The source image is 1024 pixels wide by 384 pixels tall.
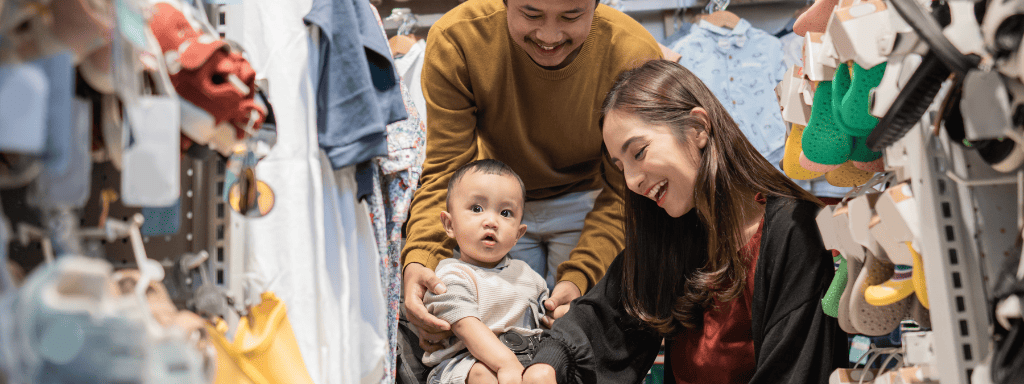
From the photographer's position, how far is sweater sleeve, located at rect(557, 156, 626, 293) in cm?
201

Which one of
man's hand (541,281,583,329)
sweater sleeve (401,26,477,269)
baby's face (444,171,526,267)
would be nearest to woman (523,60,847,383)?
man's hand (541,281,583,329)

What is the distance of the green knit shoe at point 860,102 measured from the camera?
946mm

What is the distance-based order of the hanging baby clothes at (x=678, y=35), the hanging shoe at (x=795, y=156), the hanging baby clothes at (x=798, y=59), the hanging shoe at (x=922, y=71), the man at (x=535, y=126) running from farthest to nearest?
the hanging baby clothes at (x=678, y=35) → the hanging baby clothes at (x=798, y=59) → the man at (x=535, y=126) → the hanging shoe at (x=795, y=156) → the hanging shoe at (x=922, y=71)

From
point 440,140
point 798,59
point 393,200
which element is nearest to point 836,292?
point 393,200

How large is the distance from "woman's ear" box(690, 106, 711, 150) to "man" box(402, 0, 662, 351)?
1.64ft

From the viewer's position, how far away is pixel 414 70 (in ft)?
9.14

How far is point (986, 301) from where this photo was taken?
30.4 inches

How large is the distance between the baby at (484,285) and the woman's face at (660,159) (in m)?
0.49

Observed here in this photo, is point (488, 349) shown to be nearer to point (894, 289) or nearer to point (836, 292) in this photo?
point (836, 292)

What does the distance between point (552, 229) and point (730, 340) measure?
0.78 m

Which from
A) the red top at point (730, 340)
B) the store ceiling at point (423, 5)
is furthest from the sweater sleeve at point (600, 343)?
the store ceiling at point (423, 5)

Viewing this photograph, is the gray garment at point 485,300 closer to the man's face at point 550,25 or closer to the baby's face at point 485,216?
the baby's face at point 485,216

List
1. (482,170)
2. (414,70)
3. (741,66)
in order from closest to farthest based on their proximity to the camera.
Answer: (482,170) < (414,70) < (741,66)

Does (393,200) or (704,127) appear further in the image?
(393,200)
